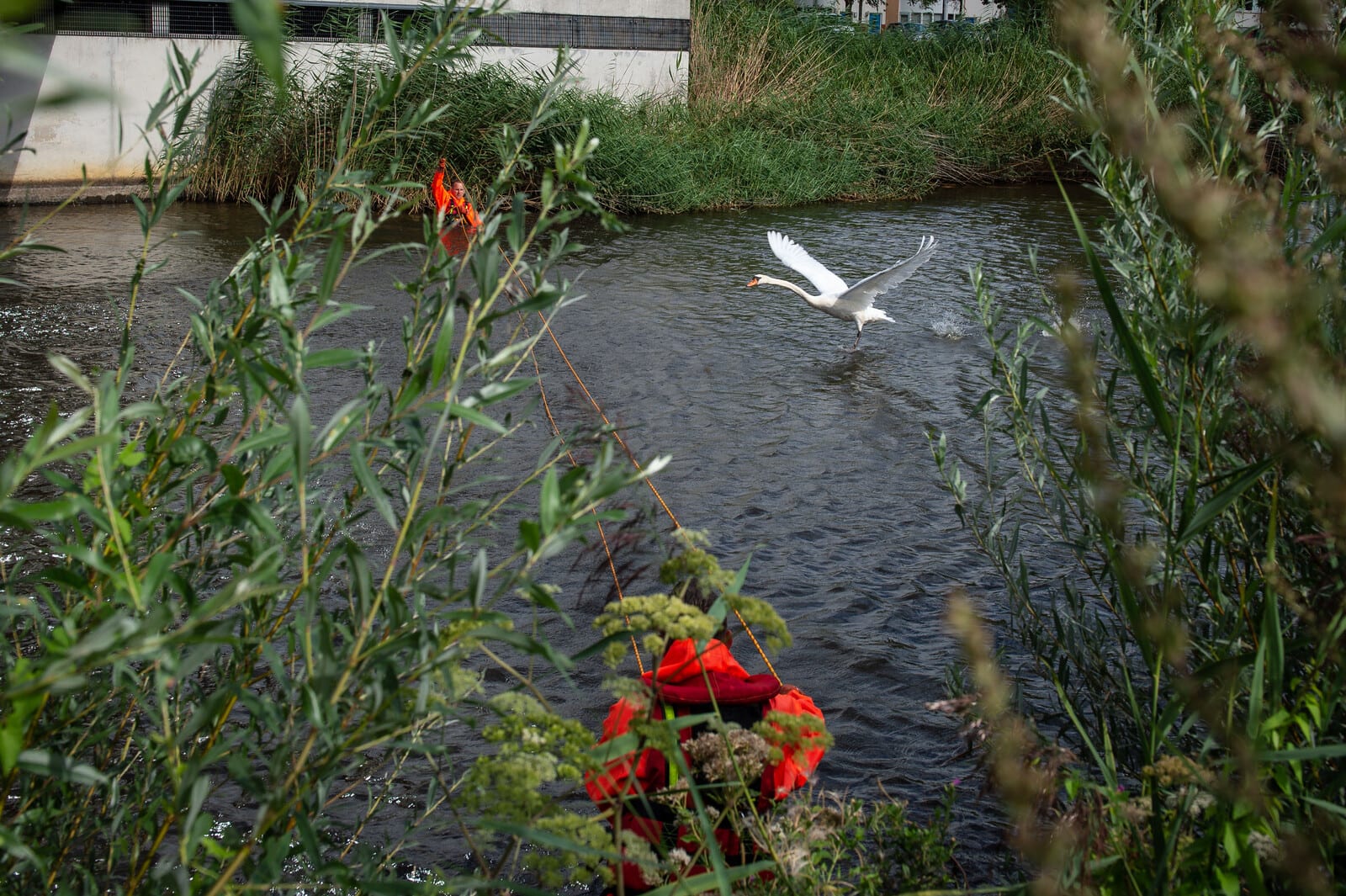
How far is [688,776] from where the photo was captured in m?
1.23

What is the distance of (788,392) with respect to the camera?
761 cm

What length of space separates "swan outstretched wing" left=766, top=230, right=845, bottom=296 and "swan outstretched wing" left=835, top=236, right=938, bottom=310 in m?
0.12

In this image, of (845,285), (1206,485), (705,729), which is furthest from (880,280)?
(1206,485)

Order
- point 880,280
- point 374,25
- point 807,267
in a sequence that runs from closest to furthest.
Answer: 1. point 880,280
2. point 807,267
3. point 374,25

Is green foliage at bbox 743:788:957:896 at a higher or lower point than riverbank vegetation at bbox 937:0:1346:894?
lower

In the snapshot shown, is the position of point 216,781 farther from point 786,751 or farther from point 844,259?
point 844,259

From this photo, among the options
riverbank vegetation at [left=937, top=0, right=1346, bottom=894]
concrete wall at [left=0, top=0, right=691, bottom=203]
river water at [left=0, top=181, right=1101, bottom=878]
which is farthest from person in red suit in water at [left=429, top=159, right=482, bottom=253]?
concrete wall at [left=0, top=0, right=691, bottom=203]

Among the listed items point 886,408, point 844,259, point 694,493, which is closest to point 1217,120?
A: point 694,493

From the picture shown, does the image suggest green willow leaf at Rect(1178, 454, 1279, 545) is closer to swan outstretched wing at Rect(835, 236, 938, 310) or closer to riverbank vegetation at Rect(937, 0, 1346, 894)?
riverbank vegetation at Rect(937, 0, 1346, 894)

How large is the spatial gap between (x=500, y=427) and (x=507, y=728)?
1.27 feet

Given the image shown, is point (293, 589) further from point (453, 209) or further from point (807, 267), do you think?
point (807, 267)

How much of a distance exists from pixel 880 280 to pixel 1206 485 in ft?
21.4

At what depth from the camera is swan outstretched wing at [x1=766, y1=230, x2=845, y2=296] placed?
877 cm

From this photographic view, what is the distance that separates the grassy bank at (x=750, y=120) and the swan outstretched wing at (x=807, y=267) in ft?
15.9
